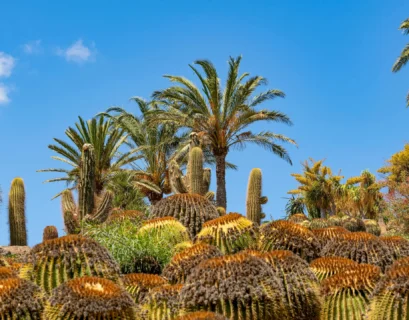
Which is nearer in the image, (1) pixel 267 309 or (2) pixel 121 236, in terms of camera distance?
(1) pixel 267 309

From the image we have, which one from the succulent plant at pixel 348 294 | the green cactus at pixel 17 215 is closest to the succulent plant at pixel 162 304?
the succulent plant at pixel 348 294

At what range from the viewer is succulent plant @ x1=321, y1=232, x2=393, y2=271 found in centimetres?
641

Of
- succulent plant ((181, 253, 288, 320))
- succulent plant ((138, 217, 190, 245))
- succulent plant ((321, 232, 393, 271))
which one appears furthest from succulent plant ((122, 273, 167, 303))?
succulent plant ((138, 217, 190, 245))

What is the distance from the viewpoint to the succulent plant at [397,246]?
684cm

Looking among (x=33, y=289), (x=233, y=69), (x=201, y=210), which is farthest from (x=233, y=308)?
(x=233, y=69)

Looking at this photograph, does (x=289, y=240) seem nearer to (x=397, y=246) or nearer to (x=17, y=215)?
(x=397, y=246)

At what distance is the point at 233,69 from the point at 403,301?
2354cm

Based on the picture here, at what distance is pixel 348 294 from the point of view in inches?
195

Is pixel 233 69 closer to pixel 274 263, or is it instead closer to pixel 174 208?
pixel 174 208

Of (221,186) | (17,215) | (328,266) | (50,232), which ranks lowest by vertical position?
(328,266)

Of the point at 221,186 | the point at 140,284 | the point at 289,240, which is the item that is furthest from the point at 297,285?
the point at 221,186

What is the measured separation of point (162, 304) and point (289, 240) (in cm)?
223

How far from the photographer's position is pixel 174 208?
969 cm

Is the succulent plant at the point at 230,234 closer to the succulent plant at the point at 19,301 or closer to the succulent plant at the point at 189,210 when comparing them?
the succulent plant at the point at 19,301
